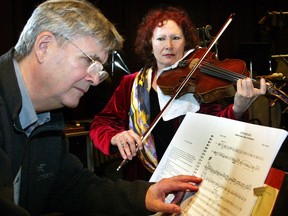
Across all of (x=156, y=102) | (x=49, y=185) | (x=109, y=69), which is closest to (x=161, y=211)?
(x=49, y=185)

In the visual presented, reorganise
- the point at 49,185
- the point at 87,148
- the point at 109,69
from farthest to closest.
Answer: the point at 109,69 → the point at 87,148 → the point at 49,185

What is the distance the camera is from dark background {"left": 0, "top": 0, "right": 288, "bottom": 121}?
4.24 metres

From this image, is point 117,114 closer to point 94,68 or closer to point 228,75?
point 228,75

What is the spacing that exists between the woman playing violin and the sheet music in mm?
570

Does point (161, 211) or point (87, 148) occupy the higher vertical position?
point (161, 211)

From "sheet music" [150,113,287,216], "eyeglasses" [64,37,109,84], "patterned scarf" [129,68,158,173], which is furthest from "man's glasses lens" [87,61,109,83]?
"patterned scarf" [129,68,158,173]

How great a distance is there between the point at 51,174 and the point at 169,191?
1.65ft

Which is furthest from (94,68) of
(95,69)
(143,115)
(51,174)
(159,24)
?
(159,24)

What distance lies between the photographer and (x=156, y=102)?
1.80 meters

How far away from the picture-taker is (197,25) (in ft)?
21.6

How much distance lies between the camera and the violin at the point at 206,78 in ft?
5.73

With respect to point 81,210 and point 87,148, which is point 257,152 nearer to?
point 81,210

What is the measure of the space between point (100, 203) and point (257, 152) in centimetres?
73

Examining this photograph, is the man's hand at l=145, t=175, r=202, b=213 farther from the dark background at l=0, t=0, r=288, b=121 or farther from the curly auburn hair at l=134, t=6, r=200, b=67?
the dark background at l=0, t=0, r=288, b=121
